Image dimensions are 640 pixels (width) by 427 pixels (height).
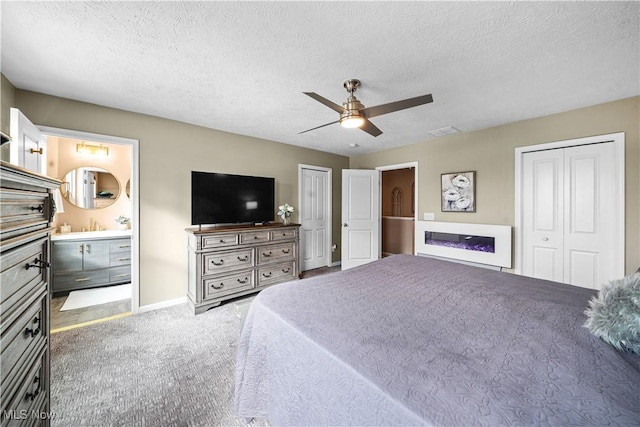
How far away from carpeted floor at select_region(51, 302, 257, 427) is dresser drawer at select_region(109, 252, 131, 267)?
1385 mm

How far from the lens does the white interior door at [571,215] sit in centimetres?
269

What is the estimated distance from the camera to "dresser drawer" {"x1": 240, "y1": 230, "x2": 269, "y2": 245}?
130 inches

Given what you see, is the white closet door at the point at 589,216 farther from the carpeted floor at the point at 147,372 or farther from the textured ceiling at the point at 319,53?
the carpeted floor at the point at 147,372

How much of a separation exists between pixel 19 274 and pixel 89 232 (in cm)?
389

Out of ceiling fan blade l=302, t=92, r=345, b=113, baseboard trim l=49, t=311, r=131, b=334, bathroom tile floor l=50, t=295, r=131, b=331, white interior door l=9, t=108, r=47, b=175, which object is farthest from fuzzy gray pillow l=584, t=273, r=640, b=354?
bathroom tile floor l=50, t=295, r=131, b=331

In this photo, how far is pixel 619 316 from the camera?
997 millimetres

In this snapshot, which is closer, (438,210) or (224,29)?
(224,29)

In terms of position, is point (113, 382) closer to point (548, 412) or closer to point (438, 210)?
point (548, 412)

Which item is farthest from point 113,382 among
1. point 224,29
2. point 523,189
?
point 523,189

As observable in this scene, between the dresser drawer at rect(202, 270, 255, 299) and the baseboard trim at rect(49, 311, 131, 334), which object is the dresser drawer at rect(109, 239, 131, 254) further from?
the dresser drawer at rect(202, 270, 255, 299)

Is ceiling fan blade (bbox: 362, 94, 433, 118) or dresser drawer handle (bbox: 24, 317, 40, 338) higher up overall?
ceiling fan blade (bbox: 362, 94, 433, 118)

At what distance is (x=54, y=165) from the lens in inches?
148

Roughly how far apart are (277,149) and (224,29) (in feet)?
8.78

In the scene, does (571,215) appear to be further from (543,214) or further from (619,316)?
(619,316)
